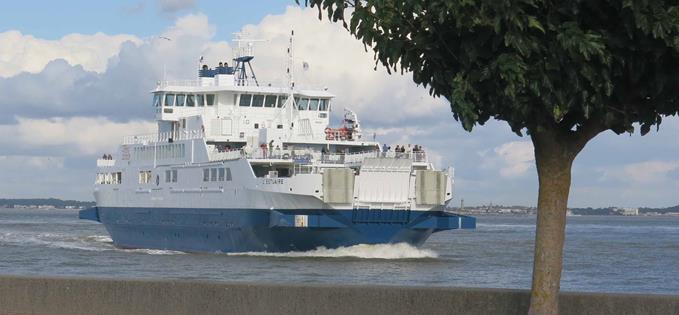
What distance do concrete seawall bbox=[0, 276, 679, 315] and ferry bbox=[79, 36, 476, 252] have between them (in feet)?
87.2

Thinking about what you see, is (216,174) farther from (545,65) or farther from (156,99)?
(545,65)

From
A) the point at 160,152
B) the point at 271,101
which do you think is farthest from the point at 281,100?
the point at 160,152

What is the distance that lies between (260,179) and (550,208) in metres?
32.1

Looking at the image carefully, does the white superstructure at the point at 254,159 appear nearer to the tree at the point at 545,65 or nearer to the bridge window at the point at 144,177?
the bridge window at the point at 144,177

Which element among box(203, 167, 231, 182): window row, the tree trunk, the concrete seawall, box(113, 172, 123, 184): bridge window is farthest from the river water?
the tree trunk

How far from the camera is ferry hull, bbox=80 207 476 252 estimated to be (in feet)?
140

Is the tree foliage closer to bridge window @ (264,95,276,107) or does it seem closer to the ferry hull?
the ferry hull

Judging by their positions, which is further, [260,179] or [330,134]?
[330,134]

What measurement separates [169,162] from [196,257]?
747 cm

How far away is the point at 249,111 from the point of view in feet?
173

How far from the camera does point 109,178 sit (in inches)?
2453

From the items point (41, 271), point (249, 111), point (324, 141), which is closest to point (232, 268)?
point (41, 271)

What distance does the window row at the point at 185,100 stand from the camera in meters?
53.8

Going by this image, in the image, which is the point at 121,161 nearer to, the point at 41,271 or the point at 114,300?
the point at 41,271
